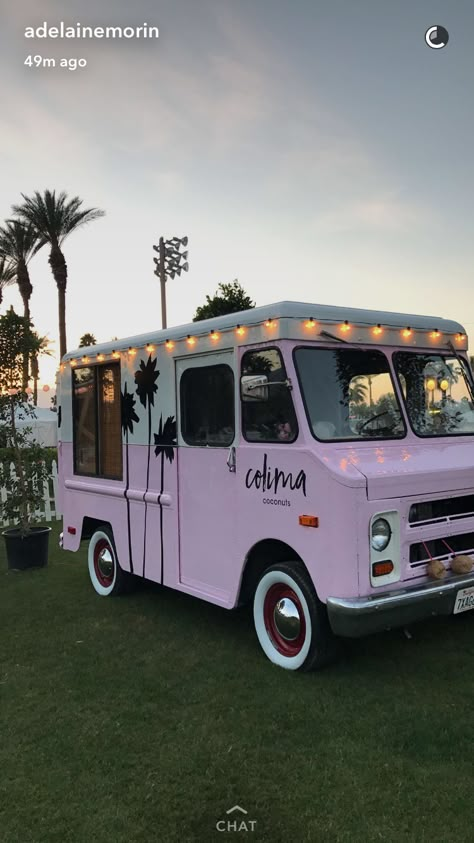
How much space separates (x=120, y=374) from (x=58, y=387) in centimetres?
151

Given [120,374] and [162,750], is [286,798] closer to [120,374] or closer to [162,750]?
[162,750]

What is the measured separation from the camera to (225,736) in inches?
139

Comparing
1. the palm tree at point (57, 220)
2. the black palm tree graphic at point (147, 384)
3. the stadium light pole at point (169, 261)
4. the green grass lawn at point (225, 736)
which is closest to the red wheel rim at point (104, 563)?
the black palm tree graphic at point (147, 384)

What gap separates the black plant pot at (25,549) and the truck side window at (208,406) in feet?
12.2

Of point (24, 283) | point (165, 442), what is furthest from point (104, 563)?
point (24, 283)

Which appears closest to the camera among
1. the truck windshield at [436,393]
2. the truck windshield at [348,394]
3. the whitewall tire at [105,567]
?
the truck windshield at [348,394]

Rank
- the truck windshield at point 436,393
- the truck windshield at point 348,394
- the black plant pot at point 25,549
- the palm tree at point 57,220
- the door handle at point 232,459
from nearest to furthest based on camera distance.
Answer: the truck windshield at point 348,394 < the door handle at point 232,459 < the truck windshield at point 436,393 < the black plant pot at point 25,549 < the palm tree at point 57,220

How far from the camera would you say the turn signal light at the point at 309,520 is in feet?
12.9

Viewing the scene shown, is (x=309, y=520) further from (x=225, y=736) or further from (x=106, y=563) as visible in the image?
(x=106, y=563)

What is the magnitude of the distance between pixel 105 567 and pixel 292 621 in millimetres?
3113

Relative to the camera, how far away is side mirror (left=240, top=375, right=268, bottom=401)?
4.43 metres

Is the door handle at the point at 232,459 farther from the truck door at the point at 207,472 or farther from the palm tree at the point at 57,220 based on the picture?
the palm tree at the point at 57,220

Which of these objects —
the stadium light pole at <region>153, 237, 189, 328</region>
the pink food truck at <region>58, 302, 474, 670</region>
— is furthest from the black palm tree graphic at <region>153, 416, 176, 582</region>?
the stadium light pole at <region>153, 237, 189, 328</region>

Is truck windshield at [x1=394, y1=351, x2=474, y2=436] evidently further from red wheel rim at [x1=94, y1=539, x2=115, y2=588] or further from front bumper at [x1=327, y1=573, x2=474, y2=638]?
red wheel rim at [x1=94, y1=539, x2=115, y2=588]
